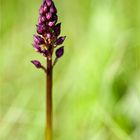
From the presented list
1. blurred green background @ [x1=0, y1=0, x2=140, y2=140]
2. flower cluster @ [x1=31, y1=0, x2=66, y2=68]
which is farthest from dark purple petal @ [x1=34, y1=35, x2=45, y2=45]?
blurred green background @ [x1=0, y1=0, x2=140, y2=140]

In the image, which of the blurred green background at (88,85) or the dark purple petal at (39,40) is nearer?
the dark purple petal at (39,40)

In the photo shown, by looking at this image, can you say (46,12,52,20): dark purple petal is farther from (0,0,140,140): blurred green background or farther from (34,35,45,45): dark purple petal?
(0,0,140,140): blurred green background

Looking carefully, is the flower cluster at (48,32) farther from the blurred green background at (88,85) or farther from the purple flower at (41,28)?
the blurred green background at (88,85)

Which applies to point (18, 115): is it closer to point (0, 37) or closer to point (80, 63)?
point (80, 63)

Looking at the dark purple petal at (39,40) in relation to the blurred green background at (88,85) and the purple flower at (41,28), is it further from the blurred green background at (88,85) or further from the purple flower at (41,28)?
the blurred green background at (88,85)

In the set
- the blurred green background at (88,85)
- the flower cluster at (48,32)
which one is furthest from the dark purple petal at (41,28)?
the blurred green background at (88,85)

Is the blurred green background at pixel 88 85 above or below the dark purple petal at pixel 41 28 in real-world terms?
below

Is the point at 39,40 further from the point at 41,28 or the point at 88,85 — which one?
the point at 88,85

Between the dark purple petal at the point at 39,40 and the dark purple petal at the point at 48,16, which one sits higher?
the dark purple petal at the point at 48,16

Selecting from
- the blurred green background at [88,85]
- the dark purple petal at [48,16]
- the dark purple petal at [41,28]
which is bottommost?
the blurred green background at [88,85]

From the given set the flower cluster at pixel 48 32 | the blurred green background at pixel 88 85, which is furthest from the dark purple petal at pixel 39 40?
the blurred green background at pixel 88 85
